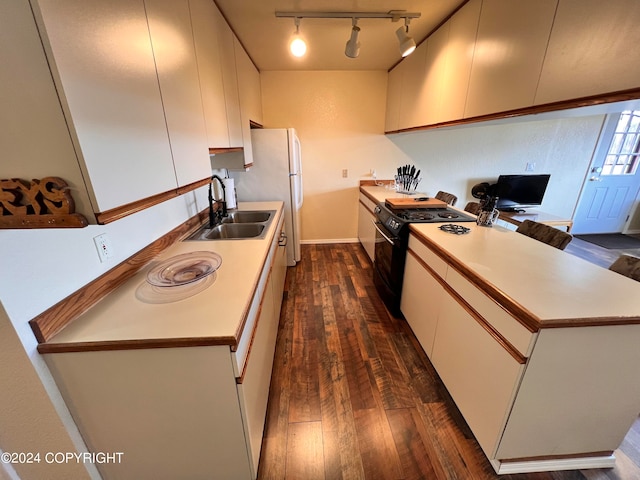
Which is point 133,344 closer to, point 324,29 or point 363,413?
point 363,413

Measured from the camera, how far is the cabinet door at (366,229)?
319cm

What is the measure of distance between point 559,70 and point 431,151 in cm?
260

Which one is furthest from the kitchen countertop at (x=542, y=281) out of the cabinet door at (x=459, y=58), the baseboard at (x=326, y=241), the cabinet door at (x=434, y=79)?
the baseboard at (x=326, y=241)

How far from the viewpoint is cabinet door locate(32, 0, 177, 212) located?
57 centimetres

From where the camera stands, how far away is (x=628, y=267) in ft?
4.20

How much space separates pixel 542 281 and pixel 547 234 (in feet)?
2.85

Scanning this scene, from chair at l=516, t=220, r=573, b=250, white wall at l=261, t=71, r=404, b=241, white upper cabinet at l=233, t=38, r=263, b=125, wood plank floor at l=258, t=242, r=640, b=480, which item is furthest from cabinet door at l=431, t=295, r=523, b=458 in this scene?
white wall at l=261, t=71, r=404, b=241

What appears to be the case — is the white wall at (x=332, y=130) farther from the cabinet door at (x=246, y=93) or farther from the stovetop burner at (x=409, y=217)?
the stovetop burner at (x=409, y=217)

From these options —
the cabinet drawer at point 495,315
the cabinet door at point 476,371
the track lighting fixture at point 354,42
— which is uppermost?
the track lighting fixture at point 354,42

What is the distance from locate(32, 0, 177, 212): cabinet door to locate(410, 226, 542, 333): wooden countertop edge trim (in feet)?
4.61

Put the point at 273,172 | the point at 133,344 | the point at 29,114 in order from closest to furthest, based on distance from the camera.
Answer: the point at 29,114, the point at 133,344, the point at 273,172

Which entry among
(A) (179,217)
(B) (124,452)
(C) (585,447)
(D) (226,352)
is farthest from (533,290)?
(A) (179,217)

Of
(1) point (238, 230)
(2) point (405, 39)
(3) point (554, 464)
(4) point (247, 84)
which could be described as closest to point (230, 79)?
(4) point (247, 84)

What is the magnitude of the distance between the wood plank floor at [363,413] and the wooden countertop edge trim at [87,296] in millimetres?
1087
